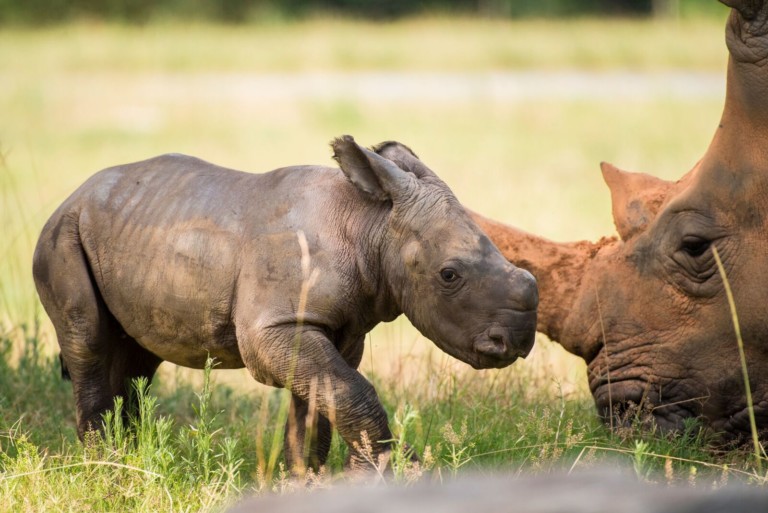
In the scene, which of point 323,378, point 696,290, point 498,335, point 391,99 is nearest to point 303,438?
point 323,378

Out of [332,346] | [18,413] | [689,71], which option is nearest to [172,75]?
[689,71]

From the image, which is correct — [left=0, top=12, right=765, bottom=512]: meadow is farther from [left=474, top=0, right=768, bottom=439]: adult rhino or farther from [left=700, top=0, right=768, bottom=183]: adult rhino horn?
[left=700, top=0, right=768, bottom=183]: adult rhino horn

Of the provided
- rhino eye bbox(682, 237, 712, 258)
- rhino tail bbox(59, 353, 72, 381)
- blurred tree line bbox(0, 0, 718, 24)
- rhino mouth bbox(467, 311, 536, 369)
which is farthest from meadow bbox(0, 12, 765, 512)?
blurred tree line bbox(0, 0, 718, 24)

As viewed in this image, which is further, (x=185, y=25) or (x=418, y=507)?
(x=185, y=25)

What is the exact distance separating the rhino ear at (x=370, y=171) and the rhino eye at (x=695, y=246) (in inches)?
66.2

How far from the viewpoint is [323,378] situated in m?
4.59

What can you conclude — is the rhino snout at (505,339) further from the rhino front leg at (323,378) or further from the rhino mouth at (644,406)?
the rhino mouth at (644,406)

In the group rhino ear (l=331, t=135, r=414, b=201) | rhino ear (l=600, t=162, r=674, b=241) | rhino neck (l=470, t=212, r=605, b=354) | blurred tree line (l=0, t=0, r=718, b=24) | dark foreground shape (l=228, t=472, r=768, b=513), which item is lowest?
dark foreground shape (l=228, t=472, r=768, b=513)

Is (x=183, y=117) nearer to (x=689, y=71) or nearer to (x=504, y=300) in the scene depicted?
(x=689, y=71)

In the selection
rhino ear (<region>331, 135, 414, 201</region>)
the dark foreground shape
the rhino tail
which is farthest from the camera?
the rhino tail

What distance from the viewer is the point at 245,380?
25.4 ft

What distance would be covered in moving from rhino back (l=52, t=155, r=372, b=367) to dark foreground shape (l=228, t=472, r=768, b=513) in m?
2.36

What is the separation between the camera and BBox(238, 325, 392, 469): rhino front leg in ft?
15.0

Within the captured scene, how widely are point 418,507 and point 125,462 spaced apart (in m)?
2.96
